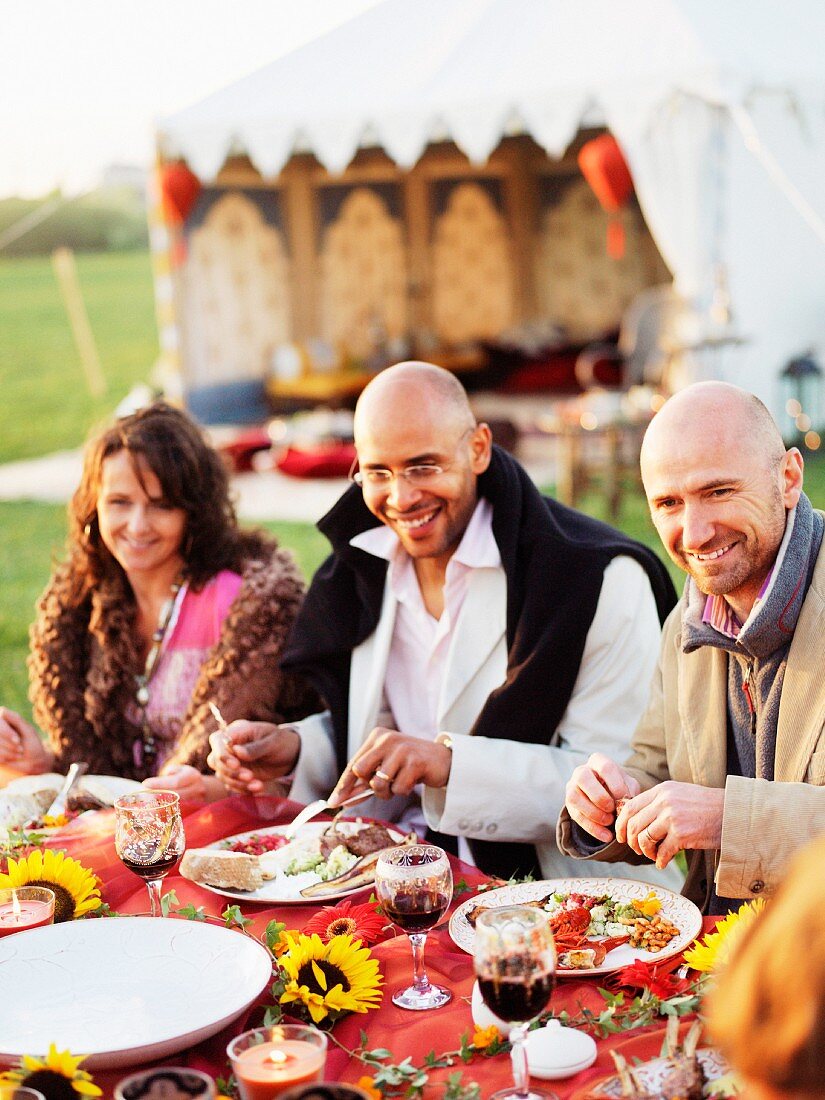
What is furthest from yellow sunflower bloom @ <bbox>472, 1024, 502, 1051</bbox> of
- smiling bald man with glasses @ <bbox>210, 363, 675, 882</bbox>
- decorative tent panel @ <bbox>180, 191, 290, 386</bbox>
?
decorative tent panel @ <bbox>180, 191, 290, 386</bbox>

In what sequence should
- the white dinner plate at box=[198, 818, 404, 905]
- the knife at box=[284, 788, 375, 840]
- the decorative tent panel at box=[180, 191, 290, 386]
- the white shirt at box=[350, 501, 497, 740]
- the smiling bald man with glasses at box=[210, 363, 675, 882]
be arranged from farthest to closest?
the decorative tent panel at box=[180, 191, 290, 386] → the white shirt at box=[350, 501, 497, 740] → the smiling bald man with glasses at box=[210, 363, 675, 882] → the knife at box=[284, 788, 375, 840] → the white dinner plate at box=[198, 818, 404, 905]

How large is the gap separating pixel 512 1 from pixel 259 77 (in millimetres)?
2671

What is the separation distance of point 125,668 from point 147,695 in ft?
0.35

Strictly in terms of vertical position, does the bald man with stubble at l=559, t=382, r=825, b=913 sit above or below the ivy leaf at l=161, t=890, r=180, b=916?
above

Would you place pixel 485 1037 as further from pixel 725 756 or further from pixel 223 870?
pixel 725 756

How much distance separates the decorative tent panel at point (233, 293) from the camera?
55.4ft

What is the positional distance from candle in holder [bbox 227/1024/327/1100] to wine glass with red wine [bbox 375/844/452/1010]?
436 mm

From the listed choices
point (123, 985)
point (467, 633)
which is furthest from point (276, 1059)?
point (467, 633)

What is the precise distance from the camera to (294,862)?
280 centimetres

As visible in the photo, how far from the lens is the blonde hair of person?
1.04m

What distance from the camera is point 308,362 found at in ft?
57.3

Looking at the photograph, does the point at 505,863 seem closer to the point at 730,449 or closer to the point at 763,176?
the point at 730,449

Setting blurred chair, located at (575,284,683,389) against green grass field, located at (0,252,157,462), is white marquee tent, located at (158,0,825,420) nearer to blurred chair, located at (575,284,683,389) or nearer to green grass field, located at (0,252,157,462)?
blurred chair, located at (575,284,683,389)

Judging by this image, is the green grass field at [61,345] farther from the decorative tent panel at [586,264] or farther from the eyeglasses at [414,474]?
the eyeglasses at [414,474]
